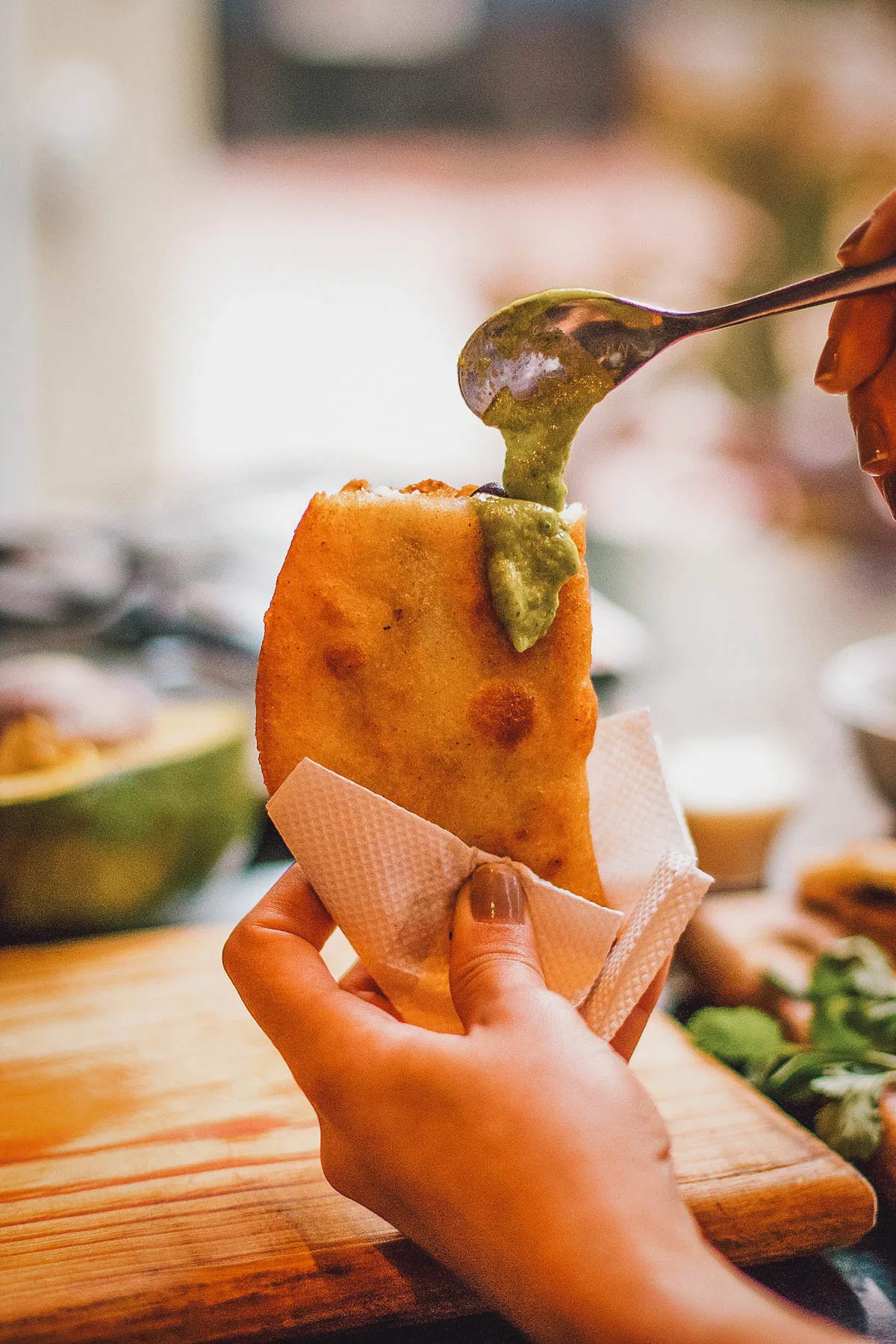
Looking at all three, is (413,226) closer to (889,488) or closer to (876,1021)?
(889,488)

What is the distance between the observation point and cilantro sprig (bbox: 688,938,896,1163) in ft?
3.57

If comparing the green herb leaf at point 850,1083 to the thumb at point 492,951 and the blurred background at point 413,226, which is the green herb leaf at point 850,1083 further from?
the blurred background at point 413,226

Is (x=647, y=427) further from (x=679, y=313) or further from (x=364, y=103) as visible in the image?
(x=679, y=313)

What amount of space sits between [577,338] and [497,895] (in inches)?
18.1

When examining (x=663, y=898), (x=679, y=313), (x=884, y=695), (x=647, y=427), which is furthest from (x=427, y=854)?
(x=647, y=427)

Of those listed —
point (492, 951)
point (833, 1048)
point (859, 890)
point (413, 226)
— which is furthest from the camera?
point (413, 226)

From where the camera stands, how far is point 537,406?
90 centimetres

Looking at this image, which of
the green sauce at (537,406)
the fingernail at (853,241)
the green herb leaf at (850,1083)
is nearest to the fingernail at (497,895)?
the green sauce at (537,406)

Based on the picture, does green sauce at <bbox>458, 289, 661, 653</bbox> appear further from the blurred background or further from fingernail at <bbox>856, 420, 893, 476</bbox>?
the blurred background

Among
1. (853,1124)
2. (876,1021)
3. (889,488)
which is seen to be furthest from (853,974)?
(889,488)

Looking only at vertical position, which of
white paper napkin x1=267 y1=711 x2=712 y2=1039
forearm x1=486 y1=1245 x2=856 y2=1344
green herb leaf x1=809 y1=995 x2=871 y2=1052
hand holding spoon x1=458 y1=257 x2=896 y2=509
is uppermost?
hand holding spoon x1=458 y1=257 x2=896 y2=509

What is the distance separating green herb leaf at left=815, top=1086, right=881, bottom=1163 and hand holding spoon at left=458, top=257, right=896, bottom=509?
26.8 inches

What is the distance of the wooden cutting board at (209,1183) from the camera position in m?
0.86

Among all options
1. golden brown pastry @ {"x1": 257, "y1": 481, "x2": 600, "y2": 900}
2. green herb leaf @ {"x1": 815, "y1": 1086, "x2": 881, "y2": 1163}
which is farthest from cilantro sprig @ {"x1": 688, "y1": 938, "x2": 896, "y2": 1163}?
golden brown pastry @ {"x1": 257, "y1": 481, "x2": 600, "y2": 900}
